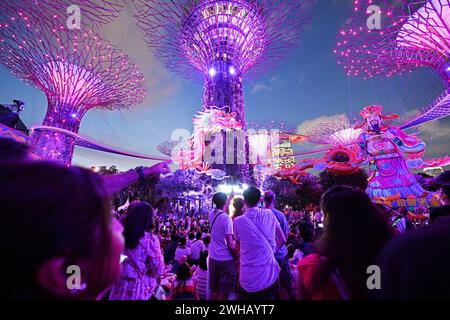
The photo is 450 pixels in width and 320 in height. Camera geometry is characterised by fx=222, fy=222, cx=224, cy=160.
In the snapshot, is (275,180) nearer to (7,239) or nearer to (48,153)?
(48,153)

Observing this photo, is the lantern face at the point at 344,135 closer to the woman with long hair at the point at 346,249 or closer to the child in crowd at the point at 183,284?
the child in crowd at the point at 183,284

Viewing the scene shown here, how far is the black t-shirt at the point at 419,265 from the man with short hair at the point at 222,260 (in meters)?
3.36

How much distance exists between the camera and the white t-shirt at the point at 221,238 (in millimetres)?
4062

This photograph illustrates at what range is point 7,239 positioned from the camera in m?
0.68

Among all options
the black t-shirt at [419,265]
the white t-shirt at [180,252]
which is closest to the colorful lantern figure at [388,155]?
the white t-shirt at [180,252]

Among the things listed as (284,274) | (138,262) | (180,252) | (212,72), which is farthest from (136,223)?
(212,72)

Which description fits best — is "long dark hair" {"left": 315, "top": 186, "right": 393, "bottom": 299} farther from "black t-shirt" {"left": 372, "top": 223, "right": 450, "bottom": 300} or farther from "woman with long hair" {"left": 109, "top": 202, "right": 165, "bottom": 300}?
"woman with long hair" {"left": 109, "top": 202, "right": 165, "bottom": 300}

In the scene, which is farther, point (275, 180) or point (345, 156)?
point (275, 180)

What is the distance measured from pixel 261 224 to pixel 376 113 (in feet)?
50.8

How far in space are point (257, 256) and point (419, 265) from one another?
2602 mm

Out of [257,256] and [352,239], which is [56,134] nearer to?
[257,256]

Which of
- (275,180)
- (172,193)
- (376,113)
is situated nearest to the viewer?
(376,113)

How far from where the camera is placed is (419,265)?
800mm
